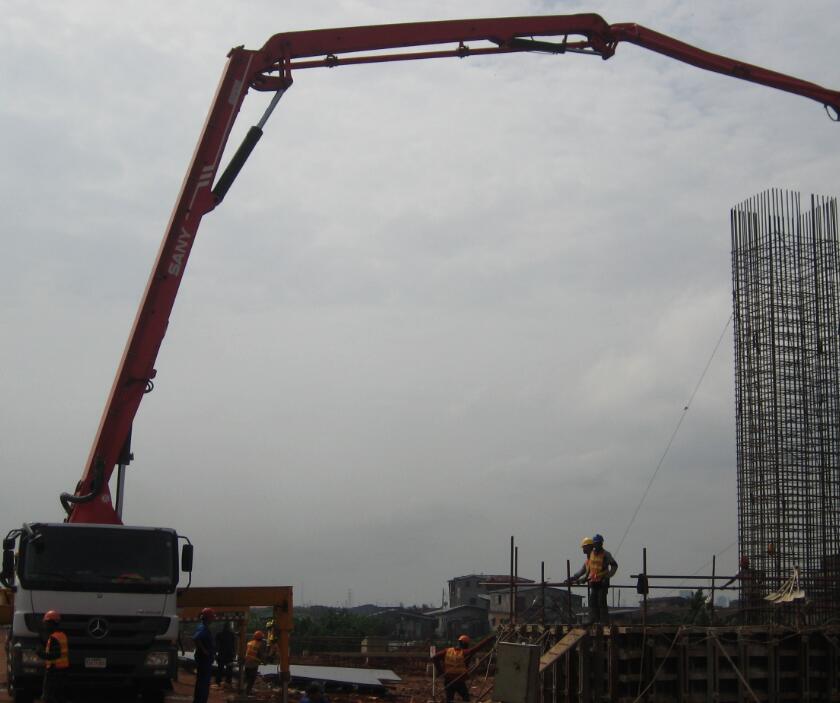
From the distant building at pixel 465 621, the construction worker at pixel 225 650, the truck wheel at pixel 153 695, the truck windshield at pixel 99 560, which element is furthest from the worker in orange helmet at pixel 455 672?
the distant building at pixel 465 621

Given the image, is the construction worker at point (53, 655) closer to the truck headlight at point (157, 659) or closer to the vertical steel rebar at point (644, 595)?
the truck headlight at point (157, 659)

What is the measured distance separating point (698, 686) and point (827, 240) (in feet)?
40.3

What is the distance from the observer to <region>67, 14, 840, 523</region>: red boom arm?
16922 millimetres

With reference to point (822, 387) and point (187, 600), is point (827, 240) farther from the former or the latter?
point (187, 600)

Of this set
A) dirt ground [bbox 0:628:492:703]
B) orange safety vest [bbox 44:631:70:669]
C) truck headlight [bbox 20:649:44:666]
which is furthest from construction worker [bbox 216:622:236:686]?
orange safety vest [bbox 44:631:70:669]

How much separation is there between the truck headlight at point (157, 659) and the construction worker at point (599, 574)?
23.5 feet

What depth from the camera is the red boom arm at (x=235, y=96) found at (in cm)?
1692

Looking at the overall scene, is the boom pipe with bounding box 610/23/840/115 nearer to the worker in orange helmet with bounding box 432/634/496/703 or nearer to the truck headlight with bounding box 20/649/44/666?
the worker in orange helmet with bounding box 432/634/496/703

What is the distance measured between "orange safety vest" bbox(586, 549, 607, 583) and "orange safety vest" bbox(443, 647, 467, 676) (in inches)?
114

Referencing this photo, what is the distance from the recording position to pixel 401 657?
125 feet

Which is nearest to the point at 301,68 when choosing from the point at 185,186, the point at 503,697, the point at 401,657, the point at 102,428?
the point at 185,186

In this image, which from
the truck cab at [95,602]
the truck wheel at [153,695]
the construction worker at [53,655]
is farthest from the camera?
the truck wheel at [153,695]

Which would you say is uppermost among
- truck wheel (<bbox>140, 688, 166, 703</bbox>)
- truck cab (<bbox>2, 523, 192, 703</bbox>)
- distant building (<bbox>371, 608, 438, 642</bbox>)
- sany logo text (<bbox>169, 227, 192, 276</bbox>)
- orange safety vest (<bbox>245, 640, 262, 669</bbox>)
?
sany logo text (<bbox>169, 227, 192, 276</bbox>)

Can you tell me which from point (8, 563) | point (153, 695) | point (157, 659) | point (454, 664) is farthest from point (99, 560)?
point (454, 664)
